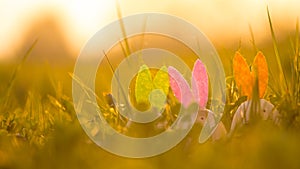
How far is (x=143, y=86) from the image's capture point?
1.67 meters

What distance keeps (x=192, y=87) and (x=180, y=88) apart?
0.06 meters

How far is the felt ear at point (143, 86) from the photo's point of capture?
1651 mm

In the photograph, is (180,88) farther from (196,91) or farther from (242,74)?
(242,74)

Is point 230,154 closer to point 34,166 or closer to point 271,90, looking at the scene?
point 34,166

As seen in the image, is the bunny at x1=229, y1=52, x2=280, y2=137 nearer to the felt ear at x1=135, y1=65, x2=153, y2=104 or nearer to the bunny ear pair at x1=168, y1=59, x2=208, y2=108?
the bunny ear pair at x1=168, y1=59, x2=208, y2=108

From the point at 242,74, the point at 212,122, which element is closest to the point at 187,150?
the point at 212,122

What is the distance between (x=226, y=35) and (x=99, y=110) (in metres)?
2.16

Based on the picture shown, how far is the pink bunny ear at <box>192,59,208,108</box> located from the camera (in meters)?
1.61

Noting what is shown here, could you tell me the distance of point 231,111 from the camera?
164 centimetres

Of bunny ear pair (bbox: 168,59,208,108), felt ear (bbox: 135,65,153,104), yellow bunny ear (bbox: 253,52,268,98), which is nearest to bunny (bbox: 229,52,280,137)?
yellow bunny ear (bbox: 253,52,268,98)

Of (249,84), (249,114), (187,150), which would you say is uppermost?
(249,84)

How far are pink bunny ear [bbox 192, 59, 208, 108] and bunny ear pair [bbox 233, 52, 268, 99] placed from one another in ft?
0.32

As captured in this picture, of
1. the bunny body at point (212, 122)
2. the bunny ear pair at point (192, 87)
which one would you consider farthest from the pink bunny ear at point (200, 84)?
the bunny body at point (212, 122)

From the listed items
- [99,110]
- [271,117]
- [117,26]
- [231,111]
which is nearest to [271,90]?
[231,111]
